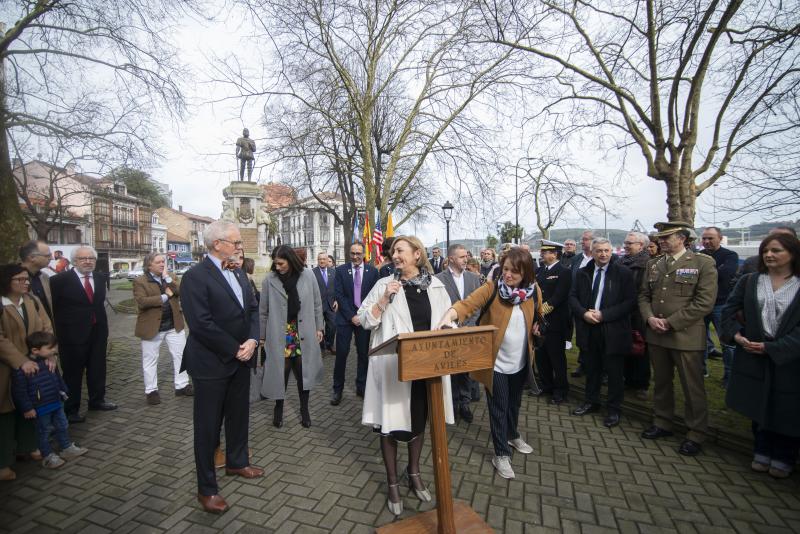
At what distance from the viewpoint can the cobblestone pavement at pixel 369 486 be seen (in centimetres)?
290

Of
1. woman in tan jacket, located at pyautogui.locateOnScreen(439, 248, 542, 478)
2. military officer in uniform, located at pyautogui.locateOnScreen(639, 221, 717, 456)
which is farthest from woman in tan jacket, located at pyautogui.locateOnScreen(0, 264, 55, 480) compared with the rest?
military officer in uniform, located at pyautogui.locateOnScreen(639, 221, 717, 456)

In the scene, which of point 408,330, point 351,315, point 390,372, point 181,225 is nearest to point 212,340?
point 390,372

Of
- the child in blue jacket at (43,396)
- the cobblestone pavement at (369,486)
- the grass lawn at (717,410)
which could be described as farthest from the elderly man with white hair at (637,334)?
the child in blue jacket at (43,396)

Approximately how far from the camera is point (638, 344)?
516 cm

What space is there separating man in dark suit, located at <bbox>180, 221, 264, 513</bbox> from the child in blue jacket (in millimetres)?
1816

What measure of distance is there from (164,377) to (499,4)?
895 cm

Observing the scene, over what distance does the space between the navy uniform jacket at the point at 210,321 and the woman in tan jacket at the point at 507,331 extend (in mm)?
1974

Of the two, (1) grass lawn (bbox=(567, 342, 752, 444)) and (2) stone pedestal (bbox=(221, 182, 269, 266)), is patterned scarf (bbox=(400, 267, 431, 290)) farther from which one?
(2) stone pedestal (bbox=(221, 182, 269, 266))

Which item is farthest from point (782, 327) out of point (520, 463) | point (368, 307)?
point (368, 307)

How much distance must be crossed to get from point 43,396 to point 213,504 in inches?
86.9

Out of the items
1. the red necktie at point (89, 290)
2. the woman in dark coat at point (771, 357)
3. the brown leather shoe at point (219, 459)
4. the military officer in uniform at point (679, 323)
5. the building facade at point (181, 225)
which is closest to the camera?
the woman in dark coat at point (771, 357)

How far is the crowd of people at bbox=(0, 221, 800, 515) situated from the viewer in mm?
3045

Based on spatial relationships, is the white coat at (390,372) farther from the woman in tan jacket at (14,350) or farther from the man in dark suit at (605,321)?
the woman in tan jacket at (14,350)

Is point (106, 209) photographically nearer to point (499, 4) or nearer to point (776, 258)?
point (499, 4)
